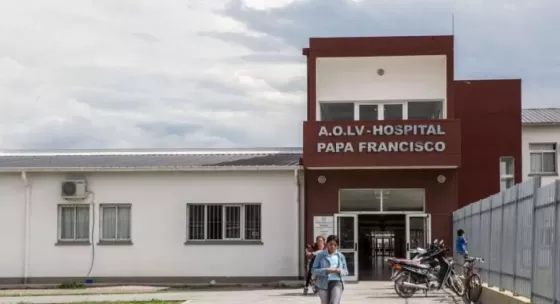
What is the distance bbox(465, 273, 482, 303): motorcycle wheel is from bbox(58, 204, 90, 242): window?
42.5ft

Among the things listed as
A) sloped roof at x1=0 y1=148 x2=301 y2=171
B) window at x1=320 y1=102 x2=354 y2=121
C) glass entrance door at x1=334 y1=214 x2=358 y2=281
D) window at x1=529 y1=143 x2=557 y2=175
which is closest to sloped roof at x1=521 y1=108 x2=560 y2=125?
window at x1=529 y1=143 x2=557 y2=175

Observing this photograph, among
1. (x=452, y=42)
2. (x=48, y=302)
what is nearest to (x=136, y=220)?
(x=48, y=302)

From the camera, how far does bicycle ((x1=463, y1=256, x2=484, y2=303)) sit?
18.0m

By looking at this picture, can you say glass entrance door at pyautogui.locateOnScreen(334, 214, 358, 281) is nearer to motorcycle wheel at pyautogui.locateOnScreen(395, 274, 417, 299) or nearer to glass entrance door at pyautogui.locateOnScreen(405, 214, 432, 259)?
glass entrance door at pyautogui.locateOnScreen(405, 214, 432, 259)

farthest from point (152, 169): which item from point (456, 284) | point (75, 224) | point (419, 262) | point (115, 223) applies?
point (456, 284)

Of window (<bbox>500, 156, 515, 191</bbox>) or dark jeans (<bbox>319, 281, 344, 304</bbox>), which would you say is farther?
window (<bbox>500, 156, 515, 191</bbox>)

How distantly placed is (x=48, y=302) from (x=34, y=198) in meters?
7.04

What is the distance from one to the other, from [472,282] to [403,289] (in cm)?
243

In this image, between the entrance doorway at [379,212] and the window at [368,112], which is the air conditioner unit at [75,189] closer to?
the entrance doorway at [379,212]

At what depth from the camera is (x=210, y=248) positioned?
85.6 feet

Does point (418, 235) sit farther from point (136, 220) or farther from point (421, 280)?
point (136, 220)

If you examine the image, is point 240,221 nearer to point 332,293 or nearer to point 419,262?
point 419,262

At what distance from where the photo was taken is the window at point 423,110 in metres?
26.9

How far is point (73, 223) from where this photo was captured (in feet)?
87.9
